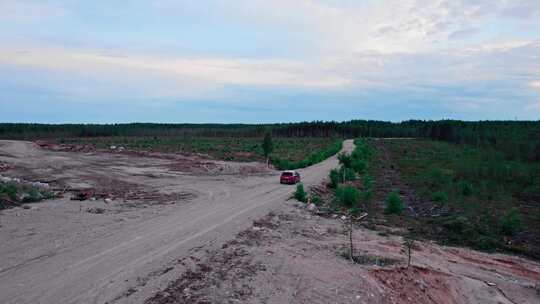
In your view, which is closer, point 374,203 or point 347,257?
point 347,257

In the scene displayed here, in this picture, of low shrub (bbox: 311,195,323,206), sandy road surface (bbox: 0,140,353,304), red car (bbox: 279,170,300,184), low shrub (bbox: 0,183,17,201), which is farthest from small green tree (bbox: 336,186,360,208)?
low shrub (bbox: 0,183,17,201)

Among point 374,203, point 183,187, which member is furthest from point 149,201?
point 374,203

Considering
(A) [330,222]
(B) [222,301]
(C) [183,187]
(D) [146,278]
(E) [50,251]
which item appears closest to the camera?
(B) [222,301]

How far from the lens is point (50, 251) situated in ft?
39.8

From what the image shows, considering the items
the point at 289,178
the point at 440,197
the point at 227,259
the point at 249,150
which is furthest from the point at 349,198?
the point at 249,150

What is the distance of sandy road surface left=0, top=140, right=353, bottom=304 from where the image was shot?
30.1 ft

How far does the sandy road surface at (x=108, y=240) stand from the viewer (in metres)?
9.16

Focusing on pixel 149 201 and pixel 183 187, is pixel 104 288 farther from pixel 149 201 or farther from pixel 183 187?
pixel 183 187

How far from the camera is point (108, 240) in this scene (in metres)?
13.5

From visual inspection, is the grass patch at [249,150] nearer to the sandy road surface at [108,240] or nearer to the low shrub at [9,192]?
the sandy road surface at [108,240]

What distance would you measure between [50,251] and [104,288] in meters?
3.89

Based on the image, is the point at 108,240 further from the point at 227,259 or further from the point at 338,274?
the point at 338,274

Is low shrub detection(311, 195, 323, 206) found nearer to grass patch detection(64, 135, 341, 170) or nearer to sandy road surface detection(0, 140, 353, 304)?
sandy road surface detection(0, 140, 353, 304)

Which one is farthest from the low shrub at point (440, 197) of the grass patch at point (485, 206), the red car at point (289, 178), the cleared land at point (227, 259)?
the red car at point (289, 178)
